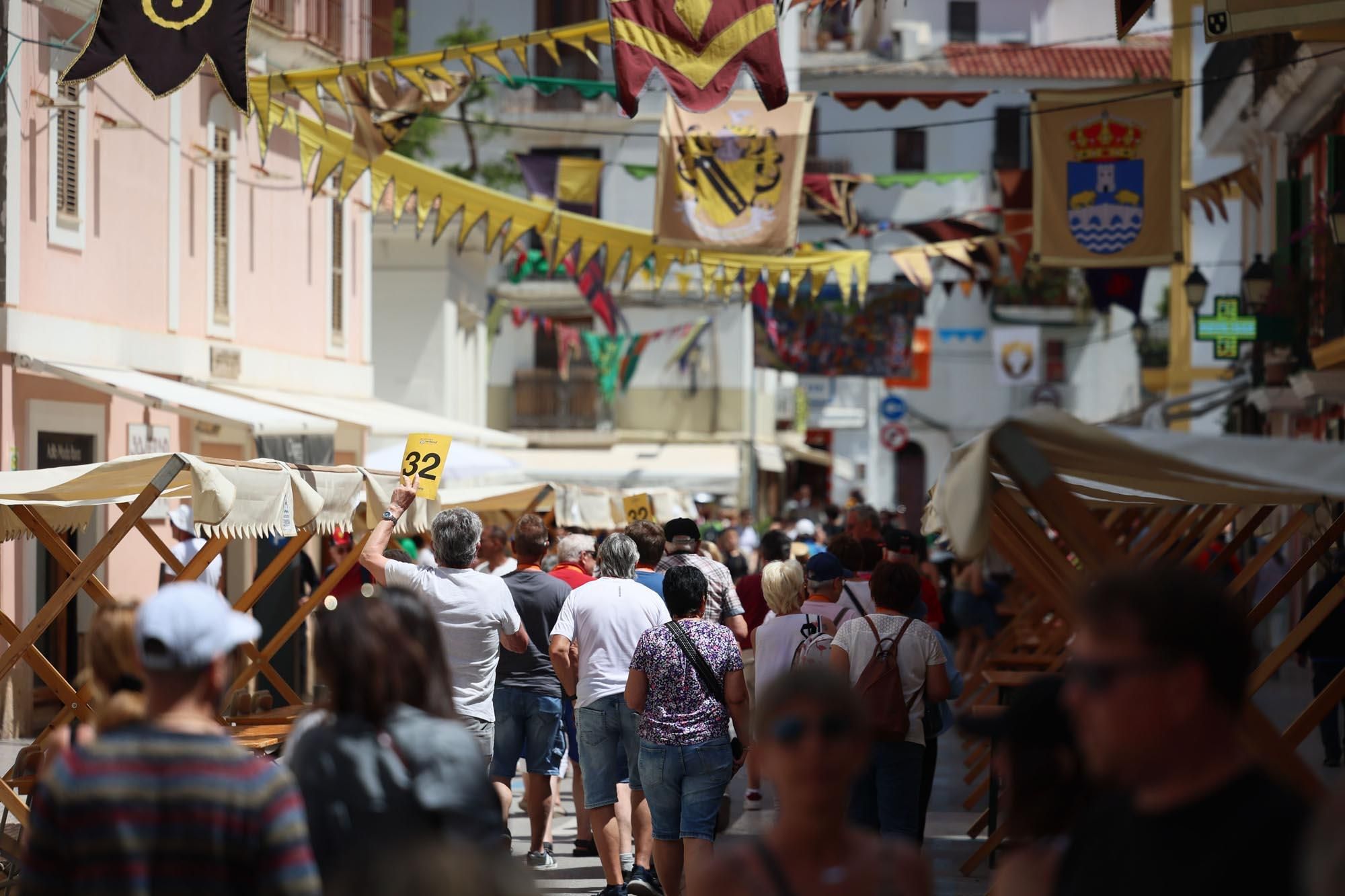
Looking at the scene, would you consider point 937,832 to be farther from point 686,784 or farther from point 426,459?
point 426,459

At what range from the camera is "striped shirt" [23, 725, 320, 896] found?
3664 mm

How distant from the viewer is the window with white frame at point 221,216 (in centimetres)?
1962

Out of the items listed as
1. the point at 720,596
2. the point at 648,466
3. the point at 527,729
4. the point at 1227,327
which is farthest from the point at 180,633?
the point at 648,466

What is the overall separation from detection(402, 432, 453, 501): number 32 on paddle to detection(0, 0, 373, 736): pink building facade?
240 inches

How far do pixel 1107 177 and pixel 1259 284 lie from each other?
24.0 ft

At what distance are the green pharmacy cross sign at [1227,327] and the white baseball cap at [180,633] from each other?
2122 cm

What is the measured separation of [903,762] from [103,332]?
11.4 m

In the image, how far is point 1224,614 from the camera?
10.7ft

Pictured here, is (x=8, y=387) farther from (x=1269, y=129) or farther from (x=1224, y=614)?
(x=1269, y=129)

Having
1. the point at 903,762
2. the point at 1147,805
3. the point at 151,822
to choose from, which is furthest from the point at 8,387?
the point at 1147,805

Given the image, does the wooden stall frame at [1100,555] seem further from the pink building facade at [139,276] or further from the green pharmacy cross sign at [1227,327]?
the green pharmacy cross sign at [1227,327]

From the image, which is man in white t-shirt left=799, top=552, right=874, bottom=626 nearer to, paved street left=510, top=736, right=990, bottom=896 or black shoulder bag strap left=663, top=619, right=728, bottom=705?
black shoulder bag strap left=663, top=619, right=728, bottom=705

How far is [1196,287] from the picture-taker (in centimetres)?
2419

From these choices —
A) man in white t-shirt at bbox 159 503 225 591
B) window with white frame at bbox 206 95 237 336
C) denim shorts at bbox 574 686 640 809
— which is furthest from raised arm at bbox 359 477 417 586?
window with white frame at bbox 206 95 237 336
